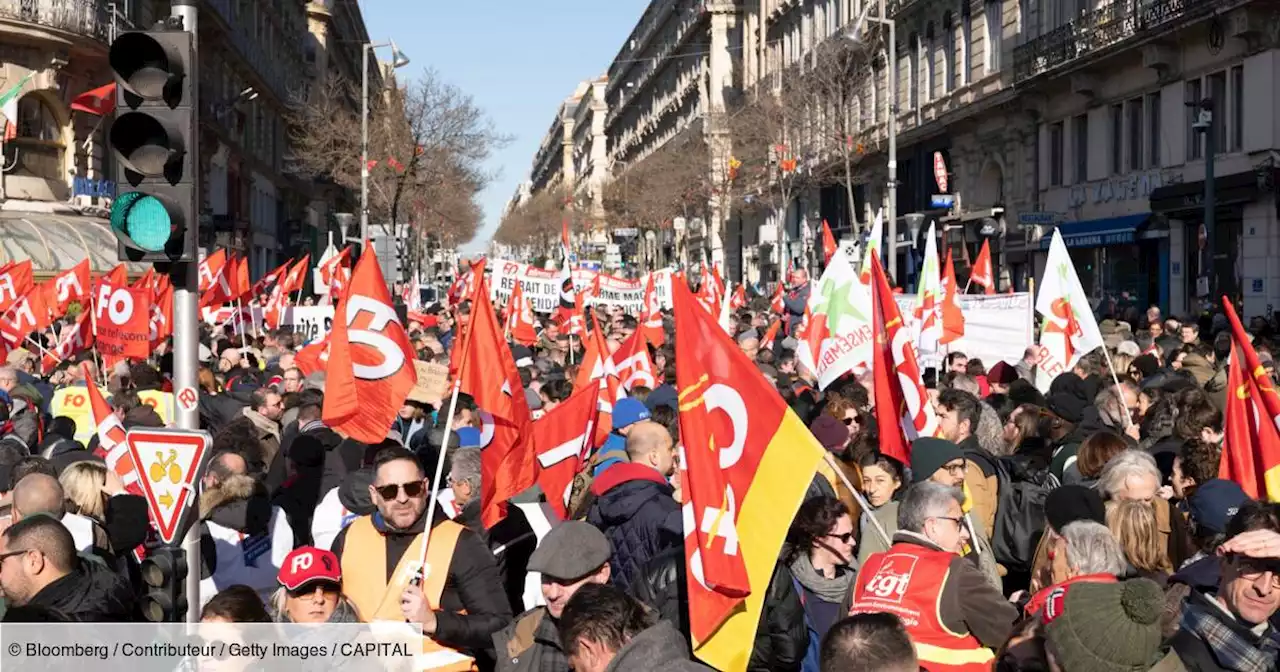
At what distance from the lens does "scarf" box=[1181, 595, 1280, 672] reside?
15.8 ft

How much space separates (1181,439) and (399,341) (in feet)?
15.0

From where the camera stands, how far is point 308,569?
17.3 ft

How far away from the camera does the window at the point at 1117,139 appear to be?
113ft

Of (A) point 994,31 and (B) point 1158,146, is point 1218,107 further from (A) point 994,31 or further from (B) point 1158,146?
(A) point 994,31

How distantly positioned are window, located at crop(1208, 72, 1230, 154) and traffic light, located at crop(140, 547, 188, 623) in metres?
26.9

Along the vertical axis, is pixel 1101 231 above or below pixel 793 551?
above

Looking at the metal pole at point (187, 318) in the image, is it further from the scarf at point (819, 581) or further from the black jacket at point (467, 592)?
the scarf at point (819, 581)

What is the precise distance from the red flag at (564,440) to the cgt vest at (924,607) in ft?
10.1

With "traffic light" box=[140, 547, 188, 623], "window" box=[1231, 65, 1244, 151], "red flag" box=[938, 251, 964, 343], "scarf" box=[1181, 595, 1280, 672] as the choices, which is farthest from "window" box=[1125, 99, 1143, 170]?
"traffic light" box=[140, 547, 188, 623]

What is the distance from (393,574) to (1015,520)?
10.4 ft

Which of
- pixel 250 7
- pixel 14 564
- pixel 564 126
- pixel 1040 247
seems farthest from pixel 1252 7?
pixel 564 126

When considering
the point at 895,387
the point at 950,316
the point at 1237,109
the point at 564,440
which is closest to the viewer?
the point at 895,387

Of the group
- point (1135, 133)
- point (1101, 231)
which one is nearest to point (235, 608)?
point (1135, 133)

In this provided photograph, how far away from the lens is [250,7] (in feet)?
185
